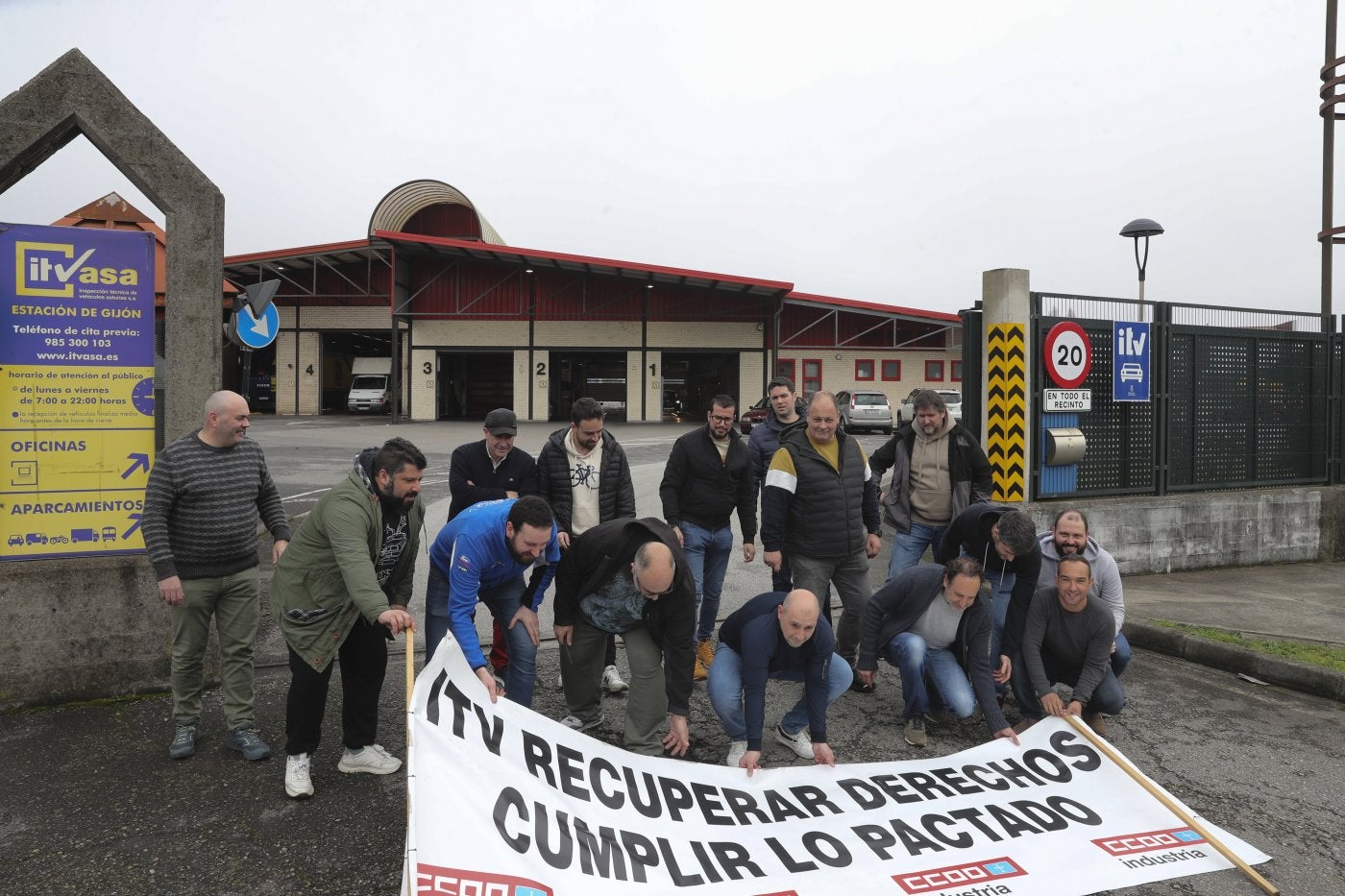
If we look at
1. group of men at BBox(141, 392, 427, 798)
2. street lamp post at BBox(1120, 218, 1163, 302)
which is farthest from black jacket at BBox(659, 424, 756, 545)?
street lamp post at BBox(1120, 218, 1163, 302)

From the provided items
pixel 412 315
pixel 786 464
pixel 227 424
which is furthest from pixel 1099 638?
pixel 412 315

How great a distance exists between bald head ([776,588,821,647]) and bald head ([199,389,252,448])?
2822 millimetres

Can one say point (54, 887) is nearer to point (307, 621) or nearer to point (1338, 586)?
point (307, 621)

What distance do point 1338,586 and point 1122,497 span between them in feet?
7.45

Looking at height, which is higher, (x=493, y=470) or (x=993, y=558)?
(x=493, y=470)

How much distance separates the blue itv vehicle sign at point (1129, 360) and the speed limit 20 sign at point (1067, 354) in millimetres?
417

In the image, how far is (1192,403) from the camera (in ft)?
29.4

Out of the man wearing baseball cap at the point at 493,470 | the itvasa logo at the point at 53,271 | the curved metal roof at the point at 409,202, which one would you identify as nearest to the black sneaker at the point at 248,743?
the man wearing baseball cap at the point at 493,470

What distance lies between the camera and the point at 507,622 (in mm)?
4227

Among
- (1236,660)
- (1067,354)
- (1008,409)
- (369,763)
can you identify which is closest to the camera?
(369,763)

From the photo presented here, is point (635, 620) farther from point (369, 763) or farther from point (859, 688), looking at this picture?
point (859, 688)

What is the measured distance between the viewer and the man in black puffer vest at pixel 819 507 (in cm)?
502

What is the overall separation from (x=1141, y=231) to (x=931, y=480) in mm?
8441

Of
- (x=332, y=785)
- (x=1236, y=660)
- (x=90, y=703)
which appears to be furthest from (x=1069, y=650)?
(x=90, y=703)
